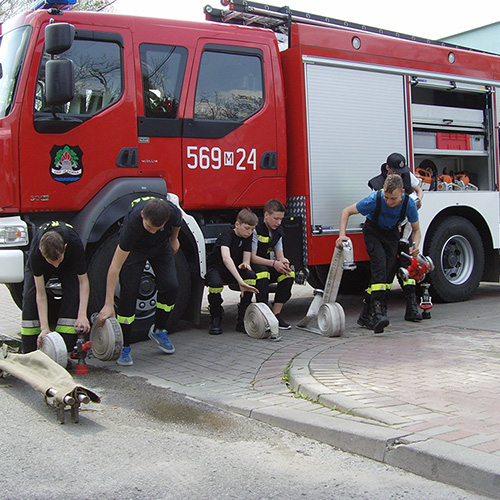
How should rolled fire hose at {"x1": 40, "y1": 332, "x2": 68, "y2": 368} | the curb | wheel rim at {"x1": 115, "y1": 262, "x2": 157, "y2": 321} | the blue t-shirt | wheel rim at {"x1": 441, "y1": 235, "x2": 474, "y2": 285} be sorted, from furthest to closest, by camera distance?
wheel rim at {"x1": 441, "y1": 235, "x2": 474, "y2": 285} → the blue t-shirt → wheel rim at {"x1": 115, "y1": 262, "x2": 157, "y2": 321} → rolled fire hose at {"x1": 40, "y1": 332, "x2": 68, "y2": 368} → the curb

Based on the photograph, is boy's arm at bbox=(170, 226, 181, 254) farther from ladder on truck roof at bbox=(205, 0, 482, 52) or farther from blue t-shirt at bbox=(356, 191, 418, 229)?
ladder on truck roof at bbox=(205, 0, 482, 52)

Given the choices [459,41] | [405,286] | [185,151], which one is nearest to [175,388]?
[185,151]

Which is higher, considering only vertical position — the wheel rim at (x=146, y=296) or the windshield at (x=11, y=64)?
the windshield at (x=11, y=64)

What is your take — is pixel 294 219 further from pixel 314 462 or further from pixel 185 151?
pixel 314 462

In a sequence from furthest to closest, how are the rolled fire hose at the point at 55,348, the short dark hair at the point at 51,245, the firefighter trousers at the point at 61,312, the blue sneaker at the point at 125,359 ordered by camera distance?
the blue sneaker at the point at 125,359, the firefighter trousers at the point at 61,312, the short dark hair at the point at 51,245, the rolled fire hose at the point at 55,348

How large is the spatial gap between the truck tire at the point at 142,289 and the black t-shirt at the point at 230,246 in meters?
0.34

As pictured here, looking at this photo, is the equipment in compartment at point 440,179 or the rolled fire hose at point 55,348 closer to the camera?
the rolled fire hose at point 55,348

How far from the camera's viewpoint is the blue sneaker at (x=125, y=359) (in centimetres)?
605

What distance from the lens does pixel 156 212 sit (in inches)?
226

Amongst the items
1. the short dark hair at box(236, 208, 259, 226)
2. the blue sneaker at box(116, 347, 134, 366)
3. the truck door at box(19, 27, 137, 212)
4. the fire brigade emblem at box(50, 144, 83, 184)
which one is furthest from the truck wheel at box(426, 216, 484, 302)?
the fire brigade emblem at box(50, 144, 83, 184)

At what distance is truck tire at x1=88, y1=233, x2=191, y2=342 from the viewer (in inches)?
261

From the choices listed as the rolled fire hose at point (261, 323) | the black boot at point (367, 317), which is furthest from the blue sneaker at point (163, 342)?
the black boot at point (367, 317)

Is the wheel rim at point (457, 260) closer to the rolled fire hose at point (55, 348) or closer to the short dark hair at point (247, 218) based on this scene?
the short dark hair at point (247, 218)

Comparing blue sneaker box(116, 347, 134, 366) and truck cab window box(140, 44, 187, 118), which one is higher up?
truck cab window box(140, 44, 187, 118)
